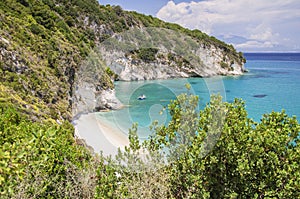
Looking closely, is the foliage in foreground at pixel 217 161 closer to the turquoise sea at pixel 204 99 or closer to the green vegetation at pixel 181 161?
the green vegetation at pixel 181 161

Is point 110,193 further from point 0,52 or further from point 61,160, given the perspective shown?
point 0,52

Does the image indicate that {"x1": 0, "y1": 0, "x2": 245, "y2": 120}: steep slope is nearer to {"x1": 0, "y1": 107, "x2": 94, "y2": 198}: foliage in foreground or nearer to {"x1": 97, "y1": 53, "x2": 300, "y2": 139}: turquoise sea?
{"x1": 97, "y1": 53, "x2": 300, "y2": 139}: turquoise sea

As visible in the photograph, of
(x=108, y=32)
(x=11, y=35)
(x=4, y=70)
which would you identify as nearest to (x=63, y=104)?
(x=4, y=70)

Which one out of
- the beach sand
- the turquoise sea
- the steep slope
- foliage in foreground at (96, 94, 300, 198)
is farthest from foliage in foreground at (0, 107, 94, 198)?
the turquoise sea

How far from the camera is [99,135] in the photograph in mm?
20453

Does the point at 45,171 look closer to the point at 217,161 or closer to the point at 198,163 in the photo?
the point at 198,163

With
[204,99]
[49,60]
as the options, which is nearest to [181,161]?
[49,60]

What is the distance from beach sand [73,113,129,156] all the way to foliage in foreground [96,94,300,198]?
1185 cm

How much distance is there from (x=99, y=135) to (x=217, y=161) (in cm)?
1673

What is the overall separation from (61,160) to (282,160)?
4737 mm

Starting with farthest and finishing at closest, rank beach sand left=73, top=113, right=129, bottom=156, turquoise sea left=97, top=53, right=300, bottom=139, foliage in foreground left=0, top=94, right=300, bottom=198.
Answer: turquoise sea left=97, top=53, right=300, bottom=139, beach sand left=73, top=113, right=129, bottom=156, foliage in foreground left=0, top=94, right=300, bottom=198

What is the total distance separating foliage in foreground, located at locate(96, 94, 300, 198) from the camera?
432cm

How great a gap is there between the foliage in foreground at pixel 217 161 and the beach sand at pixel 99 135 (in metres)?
11.8

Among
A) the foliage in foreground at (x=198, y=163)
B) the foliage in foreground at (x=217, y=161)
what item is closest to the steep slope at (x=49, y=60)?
the foliage in foreground at (x=198, y=163)
